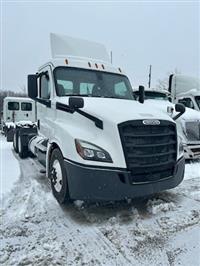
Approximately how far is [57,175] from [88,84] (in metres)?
1.93

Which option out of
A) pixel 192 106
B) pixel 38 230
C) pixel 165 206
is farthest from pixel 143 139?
pixel 192 106

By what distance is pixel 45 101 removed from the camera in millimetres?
5551

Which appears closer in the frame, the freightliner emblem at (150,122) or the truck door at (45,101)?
the freightliner emblem at (150,122)

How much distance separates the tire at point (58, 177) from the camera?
14.2ft

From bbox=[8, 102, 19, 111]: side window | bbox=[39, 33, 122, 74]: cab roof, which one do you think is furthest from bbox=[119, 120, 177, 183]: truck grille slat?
bbox=[8, 102, 19, 111]: side window

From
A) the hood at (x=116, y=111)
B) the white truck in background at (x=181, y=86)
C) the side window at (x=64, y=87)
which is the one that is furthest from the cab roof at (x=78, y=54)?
the white truck in background at (x=181, y=86)

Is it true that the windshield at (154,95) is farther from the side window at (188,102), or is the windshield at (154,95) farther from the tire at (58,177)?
the tire at (58,177)

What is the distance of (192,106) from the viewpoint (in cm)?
1092

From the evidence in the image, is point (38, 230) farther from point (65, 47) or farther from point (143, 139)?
point (65, 47)

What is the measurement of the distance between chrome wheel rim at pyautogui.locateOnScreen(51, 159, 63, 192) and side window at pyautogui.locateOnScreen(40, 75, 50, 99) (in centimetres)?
158

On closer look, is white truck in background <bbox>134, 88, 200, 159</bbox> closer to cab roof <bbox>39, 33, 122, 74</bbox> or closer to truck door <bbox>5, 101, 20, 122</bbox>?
cab roof <bbox>39, 33, 122, 74</bbox>

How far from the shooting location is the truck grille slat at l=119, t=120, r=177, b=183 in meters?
3.92

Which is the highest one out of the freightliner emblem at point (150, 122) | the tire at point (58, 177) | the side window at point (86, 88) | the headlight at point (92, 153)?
the side window at point (86, 88)

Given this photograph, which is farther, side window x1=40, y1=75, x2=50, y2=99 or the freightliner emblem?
side window x1=40, y1=75, x2=50, y2=99
